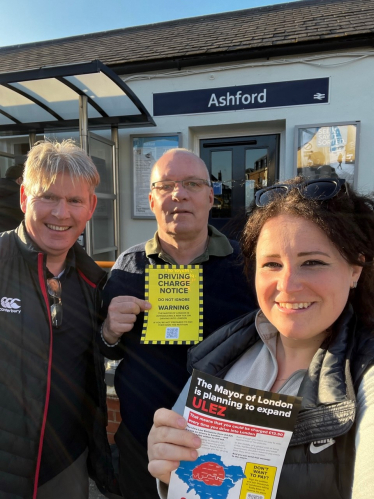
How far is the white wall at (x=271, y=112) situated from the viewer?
430cm

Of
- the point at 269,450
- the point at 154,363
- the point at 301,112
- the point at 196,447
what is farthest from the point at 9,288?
the point at 301,112

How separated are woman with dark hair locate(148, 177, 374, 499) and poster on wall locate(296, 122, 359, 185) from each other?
3550 mm

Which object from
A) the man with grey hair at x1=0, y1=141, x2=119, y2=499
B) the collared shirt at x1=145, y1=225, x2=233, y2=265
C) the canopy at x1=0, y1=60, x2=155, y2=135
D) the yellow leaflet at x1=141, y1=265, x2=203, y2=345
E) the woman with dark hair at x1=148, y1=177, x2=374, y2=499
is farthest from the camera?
the canopy at x1=0, y1=60, x2=155, y2=135

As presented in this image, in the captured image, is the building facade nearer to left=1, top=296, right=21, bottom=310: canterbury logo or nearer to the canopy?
the canopy

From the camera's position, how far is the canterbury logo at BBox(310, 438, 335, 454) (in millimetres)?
850

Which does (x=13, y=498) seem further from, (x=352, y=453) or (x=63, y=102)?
(x=63, y=102)

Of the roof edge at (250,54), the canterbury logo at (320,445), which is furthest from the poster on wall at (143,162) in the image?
the canterbury logo at (320,445)

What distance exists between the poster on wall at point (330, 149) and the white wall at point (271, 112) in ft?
0.36

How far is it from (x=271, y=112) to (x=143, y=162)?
2.01 meters

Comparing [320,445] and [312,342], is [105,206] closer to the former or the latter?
[312,342]

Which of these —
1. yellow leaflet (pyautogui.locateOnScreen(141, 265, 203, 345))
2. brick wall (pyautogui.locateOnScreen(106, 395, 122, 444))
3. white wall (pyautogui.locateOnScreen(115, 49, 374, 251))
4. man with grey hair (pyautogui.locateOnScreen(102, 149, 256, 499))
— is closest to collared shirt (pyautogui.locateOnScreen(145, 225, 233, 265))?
man with grey hair (pyautogui.locateOnScreen(102, 149, 256, 499))

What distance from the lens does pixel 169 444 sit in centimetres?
94

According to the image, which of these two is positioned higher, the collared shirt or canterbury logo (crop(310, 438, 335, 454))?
the collared shirt

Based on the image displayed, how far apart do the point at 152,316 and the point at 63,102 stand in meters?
4.27
